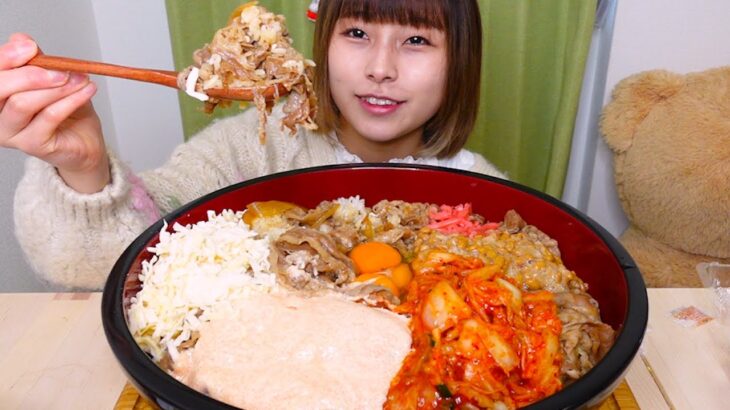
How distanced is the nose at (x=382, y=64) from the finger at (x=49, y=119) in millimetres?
684

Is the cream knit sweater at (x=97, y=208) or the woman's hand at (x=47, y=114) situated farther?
the cream knit sweater at (x=97, y=208)

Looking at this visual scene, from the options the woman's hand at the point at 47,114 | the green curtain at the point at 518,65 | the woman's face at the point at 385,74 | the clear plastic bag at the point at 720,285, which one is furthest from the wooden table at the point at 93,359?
the green curtain at the point at 518,65

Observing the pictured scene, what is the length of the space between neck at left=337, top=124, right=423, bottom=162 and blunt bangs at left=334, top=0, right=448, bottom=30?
1.32 ft

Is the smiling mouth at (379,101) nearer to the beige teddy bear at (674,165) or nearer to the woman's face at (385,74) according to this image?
the woman's face at (385,74)

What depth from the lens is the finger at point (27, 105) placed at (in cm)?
98

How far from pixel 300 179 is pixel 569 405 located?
2.55 feet

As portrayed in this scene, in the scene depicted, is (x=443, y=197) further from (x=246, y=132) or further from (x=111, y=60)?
(x=111, y=60)

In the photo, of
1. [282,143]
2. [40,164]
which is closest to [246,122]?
[282,143]

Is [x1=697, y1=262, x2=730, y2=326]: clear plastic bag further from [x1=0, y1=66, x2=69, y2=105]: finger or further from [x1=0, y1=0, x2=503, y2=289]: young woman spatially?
[x1=0, y1=66, x2=69, y2=105]: finger

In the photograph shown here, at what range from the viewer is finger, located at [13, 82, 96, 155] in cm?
101

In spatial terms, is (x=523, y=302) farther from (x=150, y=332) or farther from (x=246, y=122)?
(x=246, y=122)

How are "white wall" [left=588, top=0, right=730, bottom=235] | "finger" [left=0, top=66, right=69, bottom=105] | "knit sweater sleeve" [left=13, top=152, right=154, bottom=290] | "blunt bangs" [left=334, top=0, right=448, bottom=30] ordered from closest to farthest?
1. "finger" [left=0, top=66, right=69, bottom=105]
2. "knit sweater sleeve" [left=13, top=152, right=154, bottom=290]
3. "blunt bangs" [left=334, top=0, right=448, bottom=30]
4. "white wall" [left=588, top=0, right=730, bottom=235]

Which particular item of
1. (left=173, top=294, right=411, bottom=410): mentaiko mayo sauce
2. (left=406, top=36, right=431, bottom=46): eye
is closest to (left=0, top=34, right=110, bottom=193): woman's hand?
(left=173, top=294, right=411, bottom=410): mentaiko mayo sauce

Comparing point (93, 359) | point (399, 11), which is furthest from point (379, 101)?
point (93, 359)
